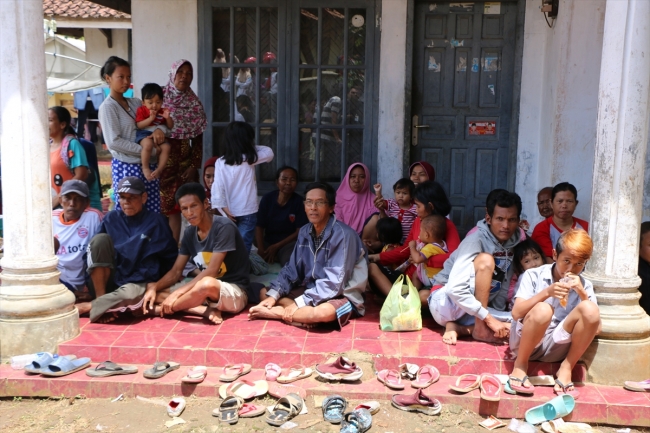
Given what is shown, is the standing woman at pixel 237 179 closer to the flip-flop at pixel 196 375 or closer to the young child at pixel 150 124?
the young child at pixel 150 124

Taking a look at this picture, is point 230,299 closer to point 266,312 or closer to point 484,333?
point 266,312

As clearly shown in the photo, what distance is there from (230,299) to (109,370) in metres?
0.99

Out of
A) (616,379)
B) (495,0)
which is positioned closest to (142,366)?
(616,379)

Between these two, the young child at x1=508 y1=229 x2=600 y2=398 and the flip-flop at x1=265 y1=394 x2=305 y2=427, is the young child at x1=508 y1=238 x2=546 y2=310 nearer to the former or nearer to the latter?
the young child at x1=508 y1=229 x2=600 y2=398

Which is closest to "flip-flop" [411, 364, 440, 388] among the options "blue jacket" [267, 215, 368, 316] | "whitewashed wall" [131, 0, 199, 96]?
"blue jacket" [267, 215, 368, 316]

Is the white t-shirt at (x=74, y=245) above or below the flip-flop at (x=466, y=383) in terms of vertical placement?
above

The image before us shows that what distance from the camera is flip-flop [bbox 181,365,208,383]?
13.0 ft

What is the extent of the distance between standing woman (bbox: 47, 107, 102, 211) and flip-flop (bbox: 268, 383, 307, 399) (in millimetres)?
2785

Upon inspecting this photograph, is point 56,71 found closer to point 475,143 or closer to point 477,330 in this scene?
point 475,143

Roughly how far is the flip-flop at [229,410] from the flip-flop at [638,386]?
228cm

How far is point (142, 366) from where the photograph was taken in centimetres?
424

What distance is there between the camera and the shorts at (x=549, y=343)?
388 cm

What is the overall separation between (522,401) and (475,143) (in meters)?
3.71

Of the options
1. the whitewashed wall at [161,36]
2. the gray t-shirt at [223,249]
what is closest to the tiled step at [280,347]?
the gray t-shirt at [223,249]
